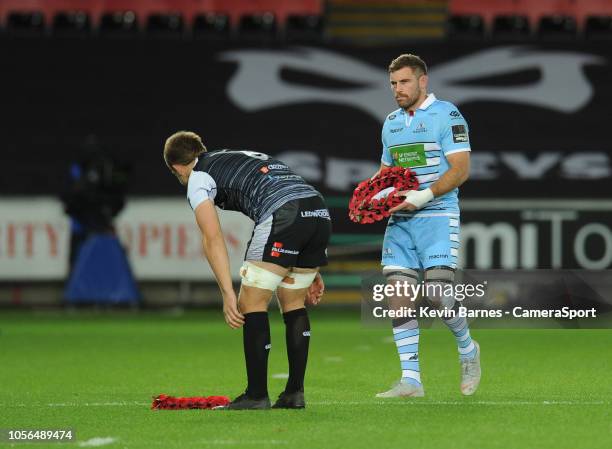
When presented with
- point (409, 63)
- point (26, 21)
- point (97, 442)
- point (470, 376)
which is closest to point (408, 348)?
point (470, 376)

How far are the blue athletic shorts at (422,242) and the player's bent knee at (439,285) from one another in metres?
0.04

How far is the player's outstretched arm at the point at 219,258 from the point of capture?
257 inches

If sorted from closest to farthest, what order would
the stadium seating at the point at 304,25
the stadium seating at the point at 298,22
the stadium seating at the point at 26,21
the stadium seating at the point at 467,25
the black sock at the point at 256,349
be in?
the black sock at the point at 256,349 → the stadium seating at the point at 298,22 → the stadium seating at the point at 304,25 → the stadium seating at the point at 467,25 → the stadium seating at the point at 26,21

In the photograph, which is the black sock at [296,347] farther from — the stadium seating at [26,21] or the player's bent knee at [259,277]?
the stadium seating at [26,21]

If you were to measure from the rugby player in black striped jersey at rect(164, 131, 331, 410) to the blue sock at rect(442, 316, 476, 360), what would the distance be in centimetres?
100

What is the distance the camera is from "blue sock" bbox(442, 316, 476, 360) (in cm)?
740

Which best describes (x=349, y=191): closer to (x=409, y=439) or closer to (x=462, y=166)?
(x=462, y=166)

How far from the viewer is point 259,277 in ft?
21.8

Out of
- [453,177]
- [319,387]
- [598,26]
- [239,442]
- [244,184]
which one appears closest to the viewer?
[239,442]

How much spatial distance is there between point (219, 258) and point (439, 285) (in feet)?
4.78

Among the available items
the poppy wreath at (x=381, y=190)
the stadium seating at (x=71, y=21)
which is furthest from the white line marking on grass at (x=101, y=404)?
the stadium seating at (x=71, y=21)

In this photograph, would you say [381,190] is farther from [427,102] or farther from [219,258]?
[219,258]

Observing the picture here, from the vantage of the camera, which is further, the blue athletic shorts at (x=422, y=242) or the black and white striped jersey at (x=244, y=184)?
the blue athletic shorts at (x=422, y=242)

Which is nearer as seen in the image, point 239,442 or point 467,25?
point 239,442
